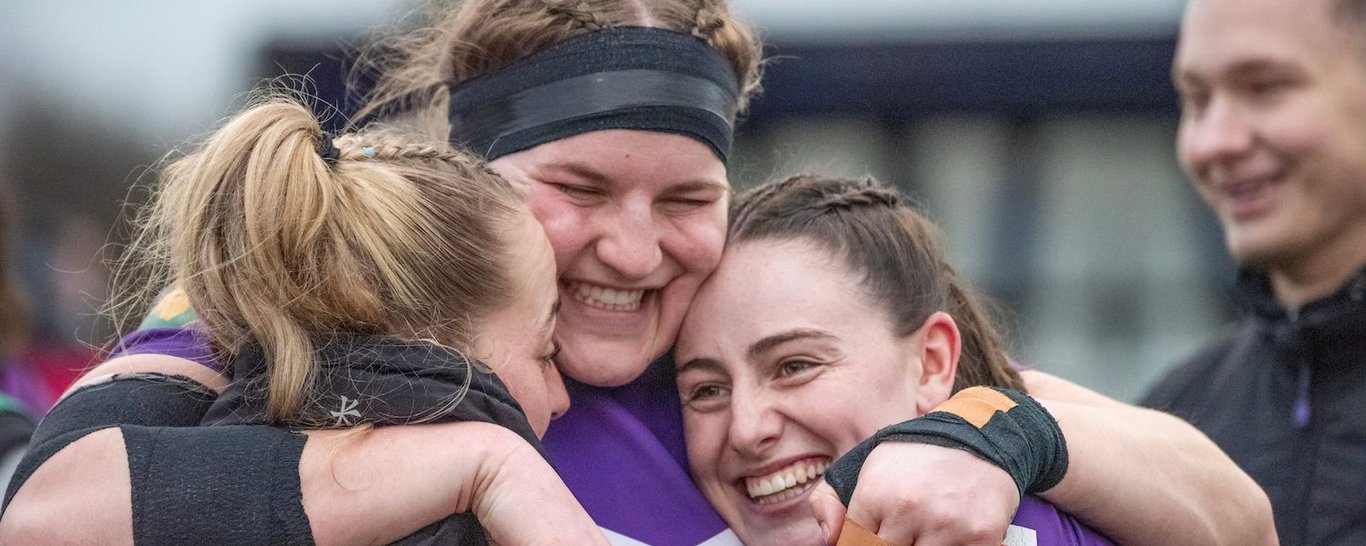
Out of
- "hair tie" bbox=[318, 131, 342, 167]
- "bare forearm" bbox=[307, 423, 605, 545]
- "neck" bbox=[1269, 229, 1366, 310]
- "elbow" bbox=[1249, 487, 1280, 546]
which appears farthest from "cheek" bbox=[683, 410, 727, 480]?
"neck" bbox=[1269, 229, 1366, 310]

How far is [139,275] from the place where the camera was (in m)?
2.65

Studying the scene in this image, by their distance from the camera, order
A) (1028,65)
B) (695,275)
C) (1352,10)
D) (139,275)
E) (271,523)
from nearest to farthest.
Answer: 1. (271,523)
2. (139,275)
3. (695,275)
4. (1352,10)
5. (1028,65)

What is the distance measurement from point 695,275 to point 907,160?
6.92 metres

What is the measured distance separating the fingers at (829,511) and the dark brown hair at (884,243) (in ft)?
1.71

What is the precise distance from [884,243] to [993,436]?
26.0 inches

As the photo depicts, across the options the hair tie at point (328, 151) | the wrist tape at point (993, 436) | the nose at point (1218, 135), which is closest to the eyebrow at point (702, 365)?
the wrist tape at point (993, 436)

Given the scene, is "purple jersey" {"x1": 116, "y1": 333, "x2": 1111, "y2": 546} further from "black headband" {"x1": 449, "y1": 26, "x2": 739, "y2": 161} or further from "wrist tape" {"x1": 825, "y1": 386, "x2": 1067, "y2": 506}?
"black headband" {"x1": 449, "y1": 26, "x2": 739, "y2": 161}

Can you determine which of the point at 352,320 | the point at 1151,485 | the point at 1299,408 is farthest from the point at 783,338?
the point at 1299,408

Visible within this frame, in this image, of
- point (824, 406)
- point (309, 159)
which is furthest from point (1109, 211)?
point (309, 159)

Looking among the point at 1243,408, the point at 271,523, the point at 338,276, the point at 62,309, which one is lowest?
the point at 62,309

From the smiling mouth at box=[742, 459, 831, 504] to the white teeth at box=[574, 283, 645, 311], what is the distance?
16.2 inches

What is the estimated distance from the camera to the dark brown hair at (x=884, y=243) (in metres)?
2.79

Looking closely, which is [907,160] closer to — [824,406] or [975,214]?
[975,214]

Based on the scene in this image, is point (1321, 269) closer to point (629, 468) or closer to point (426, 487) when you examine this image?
point (629, 468)
